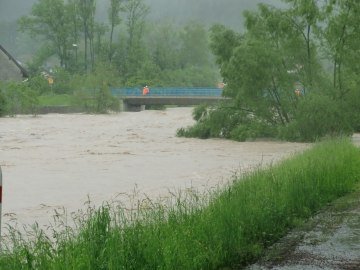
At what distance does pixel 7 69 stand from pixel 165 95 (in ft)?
67.9

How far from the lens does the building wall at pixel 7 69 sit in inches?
3054

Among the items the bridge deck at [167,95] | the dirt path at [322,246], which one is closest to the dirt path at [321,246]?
the dirt path at [322,246]

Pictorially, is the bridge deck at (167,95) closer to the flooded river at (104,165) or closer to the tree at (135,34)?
the tree at (135,34)

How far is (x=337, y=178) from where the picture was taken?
36.7 feet

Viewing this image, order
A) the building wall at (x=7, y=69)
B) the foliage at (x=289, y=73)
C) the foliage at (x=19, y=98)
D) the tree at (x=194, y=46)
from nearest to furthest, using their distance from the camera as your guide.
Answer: the foliage at (x=289, y=73), the foliage at (x=19, y=98), the building wall at (x=7, y=69), the tree at (x=194, y=46)

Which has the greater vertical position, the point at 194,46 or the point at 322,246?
the point at 194,46

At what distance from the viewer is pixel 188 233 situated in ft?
21.0

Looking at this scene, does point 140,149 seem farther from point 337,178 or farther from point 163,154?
point 337,178

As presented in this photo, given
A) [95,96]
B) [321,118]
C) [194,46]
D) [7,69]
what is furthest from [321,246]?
[194,46]

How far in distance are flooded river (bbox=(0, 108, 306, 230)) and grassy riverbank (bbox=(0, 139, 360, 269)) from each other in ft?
13.6

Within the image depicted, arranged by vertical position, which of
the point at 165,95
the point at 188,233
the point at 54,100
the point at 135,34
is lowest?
the point at 54,100

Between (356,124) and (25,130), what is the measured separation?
22249 mm

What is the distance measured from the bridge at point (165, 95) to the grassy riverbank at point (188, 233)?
64897mm

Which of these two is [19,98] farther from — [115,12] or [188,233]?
[188,233]
